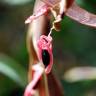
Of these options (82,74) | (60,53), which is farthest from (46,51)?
(60,53)

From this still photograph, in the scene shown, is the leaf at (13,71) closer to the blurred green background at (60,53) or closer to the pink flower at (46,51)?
the blurred green background at (60,53)

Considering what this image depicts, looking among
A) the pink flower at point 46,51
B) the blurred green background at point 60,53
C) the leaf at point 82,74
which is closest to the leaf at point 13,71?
the blurred green background at point 60,53

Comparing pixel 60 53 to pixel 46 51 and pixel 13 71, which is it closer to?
pixel 13 71

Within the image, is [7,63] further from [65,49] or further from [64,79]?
[65,49]

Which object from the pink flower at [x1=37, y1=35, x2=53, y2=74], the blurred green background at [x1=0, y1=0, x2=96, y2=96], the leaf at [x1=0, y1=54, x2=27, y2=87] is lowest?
the blurred green background at [x1=0, y1=0, x2=96, y2=96]

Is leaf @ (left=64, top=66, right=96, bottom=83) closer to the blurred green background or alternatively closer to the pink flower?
the blurred green background

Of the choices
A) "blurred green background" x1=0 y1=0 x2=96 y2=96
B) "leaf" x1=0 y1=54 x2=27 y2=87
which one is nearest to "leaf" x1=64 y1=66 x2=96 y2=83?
"blurred green background" x1=0 y1=0 x2=96 y2=96

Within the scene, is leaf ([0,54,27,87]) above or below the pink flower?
below

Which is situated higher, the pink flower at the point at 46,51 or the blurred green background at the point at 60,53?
the pink flower at the point at 46,51
